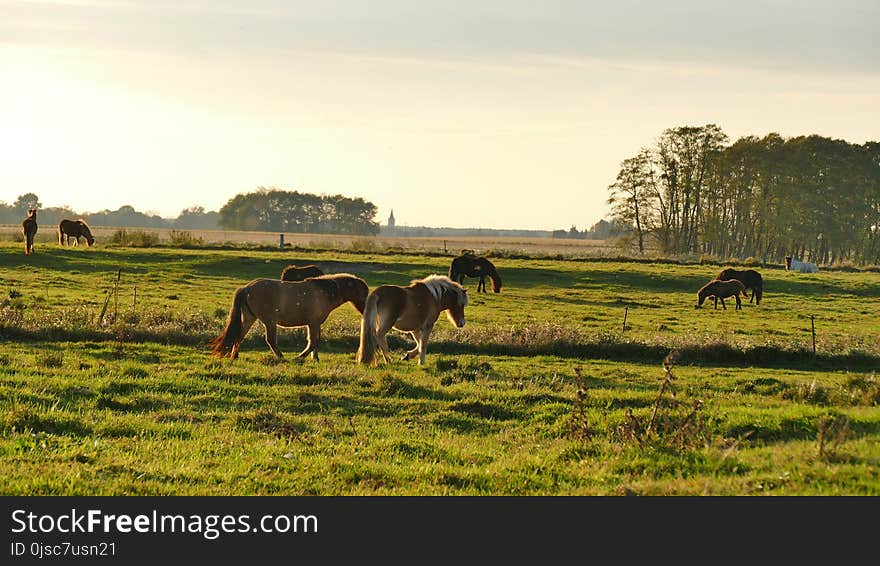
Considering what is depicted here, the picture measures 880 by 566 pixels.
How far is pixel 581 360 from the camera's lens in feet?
62.0

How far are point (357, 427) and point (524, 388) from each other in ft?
12.8

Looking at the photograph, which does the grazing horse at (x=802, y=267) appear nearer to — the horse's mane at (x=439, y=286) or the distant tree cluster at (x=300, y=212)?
the horse's mane at (x=439, y=286)

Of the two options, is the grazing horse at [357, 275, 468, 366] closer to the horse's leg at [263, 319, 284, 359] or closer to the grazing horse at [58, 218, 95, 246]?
the horse's leg at [263, 319, 284, 359]

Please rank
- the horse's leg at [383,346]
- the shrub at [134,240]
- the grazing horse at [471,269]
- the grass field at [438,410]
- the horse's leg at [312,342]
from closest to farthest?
the grass field at [438,410] → the horse's leg at [383,346] → the horse's leg at [312,342] → the grazing horse at [471,269] → the shrub at [134,240]

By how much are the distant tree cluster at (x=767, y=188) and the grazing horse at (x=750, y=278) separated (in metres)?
36.2

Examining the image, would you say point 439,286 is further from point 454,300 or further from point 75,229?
point 75,229

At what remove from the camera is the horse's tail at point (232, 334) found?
16047 mm

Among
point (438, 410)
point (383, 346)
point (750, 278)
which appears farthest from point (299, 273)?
point (750, 278)

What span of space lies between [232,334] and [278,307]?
104 cm

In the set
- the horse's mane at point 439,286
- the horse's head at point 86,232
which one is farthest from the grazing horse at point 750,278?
the horse's head at point 86,232

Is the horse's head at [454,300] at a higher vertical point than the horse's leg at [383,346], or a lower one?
higher

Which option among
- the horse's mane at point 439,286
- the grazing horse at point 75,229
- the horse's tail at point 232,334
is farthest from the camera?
the grazing horse at point 75,229

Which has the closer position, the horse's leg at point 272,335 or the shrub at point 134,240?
the horse's leg at point 272,335

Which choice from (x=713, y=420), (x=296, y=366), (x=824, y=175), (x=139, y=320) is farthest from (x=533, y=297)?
(x=824, y=175)
